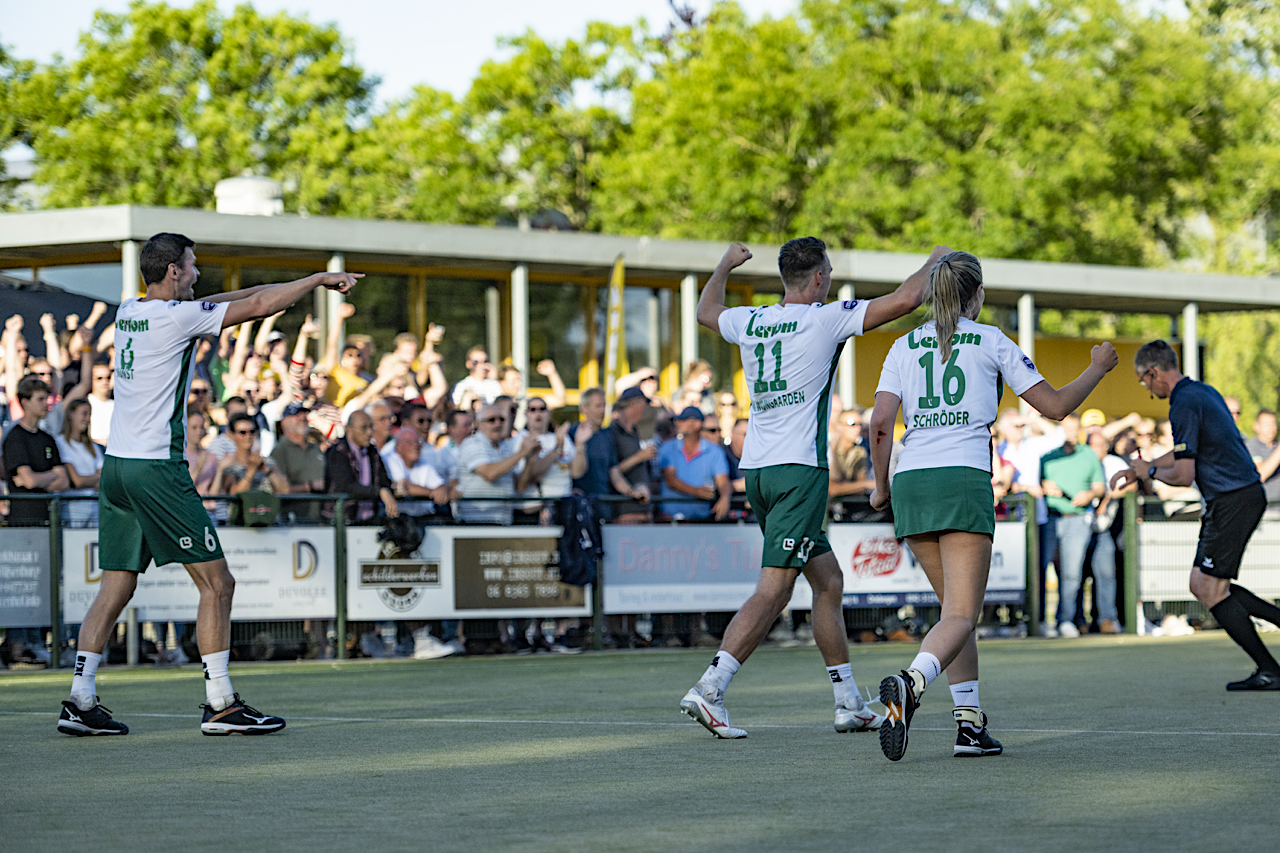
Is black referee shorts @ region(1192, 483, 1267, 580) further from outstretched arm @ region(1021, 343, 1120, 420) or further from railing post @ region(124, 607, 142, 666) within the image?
railing post @ region(124, 607, 142, 666)

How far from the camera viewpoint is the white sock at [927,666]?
20.2 feet

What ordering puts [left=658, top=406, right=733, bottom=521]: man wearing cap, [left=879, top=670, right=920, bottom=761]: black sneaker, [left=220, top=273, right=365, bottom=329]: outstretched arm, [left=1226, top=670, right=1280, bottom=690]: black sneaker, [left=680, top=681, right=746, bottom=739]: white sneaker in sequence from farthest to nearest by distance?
[left=658, top=406, right=733, bottom=521]: man wearing cap → [left=1226, top=670, right=1280, bottom=690]: black sneaker → [left=680, top=681, right=746, bottom=739]: white sneaker → [left=220, top=273, right=365, bottom=329]: outstretched arm → [left=879, top=670, right=920, bottom=761]: black sneaker

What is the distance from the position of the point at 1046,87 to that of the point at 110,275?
2626 cm

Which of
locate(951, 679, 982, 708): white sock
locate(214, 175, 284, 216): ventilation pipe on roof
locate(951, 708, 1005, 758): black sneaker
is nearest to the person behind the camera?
locate(951, 708, 1005, 758): black sneaker

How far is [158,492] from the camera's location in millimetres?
7488

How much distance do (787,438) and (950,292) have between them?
4.06 ft

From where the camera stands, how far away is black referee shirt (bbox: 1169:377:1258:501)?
31.6 ft

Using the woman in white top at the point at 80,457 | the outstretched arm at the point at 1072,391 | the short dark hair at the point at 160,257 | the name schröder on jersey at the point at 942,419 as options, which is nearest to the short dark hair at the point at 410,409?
the woman in white top at the point at 80,457

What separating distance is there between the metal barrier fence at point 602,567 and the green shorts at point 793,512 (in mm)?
6326

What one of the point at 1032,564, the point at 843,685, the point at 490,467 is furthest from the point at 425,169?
the point at 843,685

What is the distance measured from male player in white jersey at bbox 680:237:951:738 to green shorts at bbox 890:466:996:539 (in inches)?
34.0

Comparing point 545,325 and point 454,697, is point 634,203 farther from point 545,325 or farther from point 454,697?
point 454,697

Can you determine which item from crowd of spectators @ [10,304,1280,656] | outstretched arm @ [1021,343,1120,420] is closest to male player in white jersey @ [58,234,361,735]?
outstretched arm @ [1021,343,1120,420]

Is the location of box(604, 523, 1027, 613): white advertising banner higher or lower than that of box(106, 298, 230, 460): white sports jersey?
lower
